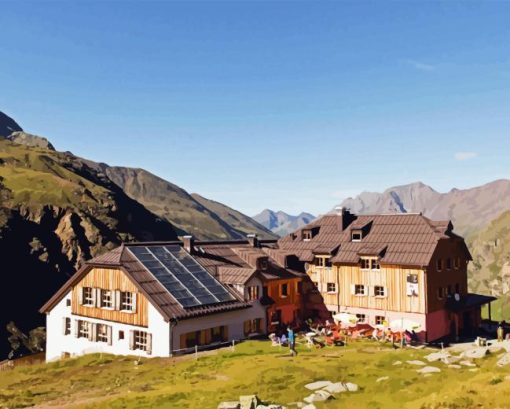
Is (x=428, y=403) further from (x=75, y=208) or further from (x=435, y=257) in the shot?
(x=75, y=208)

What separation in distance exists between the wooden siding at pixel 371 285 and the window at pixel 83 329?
25.7m

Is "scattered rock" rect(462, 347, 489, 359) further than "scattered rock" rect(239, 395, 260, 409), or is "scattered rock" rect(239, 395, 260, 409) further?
"scattered rock" rect(462, 347, 489, 359)

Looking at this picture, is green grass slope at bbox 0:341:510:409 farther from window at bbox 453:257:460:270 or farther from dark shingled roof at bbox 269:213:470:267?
window at bbox 453:257:460:270

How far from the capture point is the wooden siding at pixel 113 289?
4516cm

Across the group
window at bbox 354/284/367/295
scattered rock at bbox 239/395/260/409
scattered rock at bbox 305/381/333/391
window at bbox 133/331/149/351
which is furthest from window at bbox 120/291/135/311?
window at bbox 354/284/367/295

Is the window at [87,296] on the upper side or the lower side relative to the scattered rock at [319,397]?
upper

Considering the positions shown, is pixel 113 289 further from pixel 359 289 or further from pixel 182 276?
pixel 359 289

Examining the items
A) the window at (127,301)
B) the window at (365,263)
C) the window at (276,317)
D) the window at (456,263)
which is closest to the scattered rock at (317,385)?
the window at (127,301)

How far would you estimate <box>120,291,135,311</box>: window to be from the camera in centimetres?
4588

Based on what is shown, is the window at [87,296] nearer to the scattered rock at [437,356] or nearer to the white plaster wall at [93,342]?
the white plaster wall at [93,342]

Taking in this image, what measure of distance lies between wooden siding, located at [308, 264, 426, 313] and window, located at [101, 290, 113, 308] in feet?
77.0

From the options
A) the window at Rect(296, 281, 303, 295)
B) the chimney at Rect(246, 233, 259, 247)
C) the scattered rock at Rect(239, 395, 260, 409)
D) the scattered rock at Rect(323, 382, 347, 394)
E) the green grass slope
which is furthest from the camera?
the chimney at Rect(246, 233, 259, 247)

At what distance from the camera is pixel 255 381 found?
30.9 meters

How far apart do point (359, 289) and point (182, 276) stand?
1989cm
